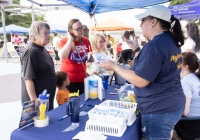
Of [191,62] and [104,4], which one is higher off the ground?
[104,4]

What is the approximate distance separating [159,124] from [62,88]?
1.25 meters

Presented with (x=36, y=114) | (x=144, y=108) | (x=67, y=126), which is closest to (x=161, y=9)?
(x=144, y=108)

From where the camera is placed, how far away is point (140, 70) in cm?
123

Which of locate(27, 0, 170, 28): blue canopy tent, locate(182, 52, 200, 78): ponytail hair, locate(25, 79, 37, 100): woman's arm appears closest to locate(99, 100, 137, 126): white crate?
locate(25, 79, 37, 100): woman's arm

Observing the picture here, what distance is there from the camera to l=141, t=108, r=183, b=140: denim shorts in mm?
1317

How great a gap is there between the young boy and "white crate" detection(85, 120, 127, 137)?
3.19ft

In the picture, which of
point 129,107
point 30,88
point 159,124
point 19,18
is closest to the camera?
point 159,124

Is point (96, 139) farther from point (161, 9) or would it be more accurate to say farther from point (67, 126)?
point (161, 9)

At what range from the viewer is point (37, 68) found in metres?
1.79

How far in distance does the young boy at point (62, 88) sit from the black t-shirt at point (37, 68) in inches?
8.2

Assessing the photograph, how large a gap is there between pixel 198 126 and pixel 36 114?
4.65ft

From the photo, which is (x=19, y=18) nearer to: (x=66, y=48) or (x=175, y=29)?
(x=66, y=48)

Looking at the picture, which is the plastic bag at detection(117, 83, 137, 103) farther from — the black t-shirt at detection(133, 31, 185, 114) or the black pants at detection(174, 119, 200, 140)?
the black pants at detection(174, 119, 200, 140)

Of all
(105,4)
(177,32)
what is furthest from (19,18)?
(177,32)
